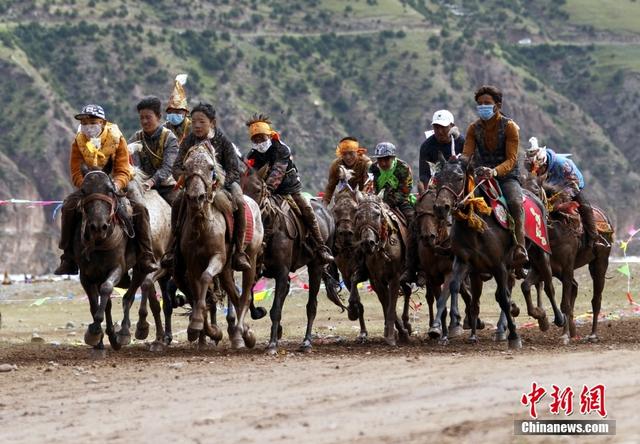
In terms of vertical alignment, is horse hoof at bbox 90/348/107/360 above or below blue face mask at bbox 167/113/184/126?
below

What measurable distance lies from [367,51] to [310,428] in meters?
112

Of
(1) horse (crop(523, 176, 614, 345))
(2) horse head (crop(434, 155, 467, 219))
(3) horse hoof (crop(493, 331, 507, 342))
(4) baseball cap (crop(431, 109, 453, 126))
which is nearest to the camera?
(2) horse head (crop(434, 155, 467, 219))

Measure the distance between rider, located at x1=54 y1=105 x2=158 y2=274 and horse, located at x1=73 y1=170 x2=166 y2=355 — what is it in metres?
0.14

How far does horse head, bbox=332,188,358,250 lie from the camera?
68.8 ft

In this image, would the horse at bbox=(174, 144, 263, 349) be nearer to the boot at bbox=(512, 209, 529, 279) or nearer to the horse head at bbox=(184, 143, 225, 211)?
the horse head at bbox=(184, 143, 225, 211)

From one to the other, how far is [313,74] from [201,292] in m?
101

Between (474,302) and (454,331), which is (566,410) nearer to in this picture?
(474,302)

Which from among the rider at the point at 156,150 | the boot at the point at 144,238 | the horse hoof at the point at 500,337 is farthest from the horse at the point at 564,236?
the boot at the point at 144,238

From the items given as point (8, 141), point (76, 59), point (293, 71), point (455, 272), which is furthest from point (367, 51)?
point (455, 272)

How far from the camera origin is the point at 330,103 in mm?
116125

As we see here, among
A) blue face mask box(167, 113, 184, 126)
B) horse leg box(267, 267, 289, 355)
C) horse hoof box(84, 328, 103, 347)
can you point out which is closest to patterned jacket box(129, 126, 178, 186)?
blue face mask box(167, 113, 184, 126)

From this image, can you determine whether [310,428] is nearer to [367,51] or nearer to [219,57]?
[219,57]

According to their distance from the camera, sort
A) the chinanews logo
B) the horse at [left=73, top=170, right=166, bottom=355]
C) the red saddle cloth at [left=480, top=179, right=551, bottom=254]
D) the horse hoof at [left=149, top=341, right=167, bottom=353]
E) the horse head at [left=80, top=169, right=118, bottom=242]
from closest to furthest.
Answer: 1. the chinanews logo
2. the horse head at [left=80, top=169, right=118, bottom=242]
3. the horse at [left=73, top=170, right=166, bottom=355]
4. the red saddle cloth at [left=480, top=179, right=551, bottom=254]
5. the horse hoof at [left=149, top=341, right=167, bottom=353]

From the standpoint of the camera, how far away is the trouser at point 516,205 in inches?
751
